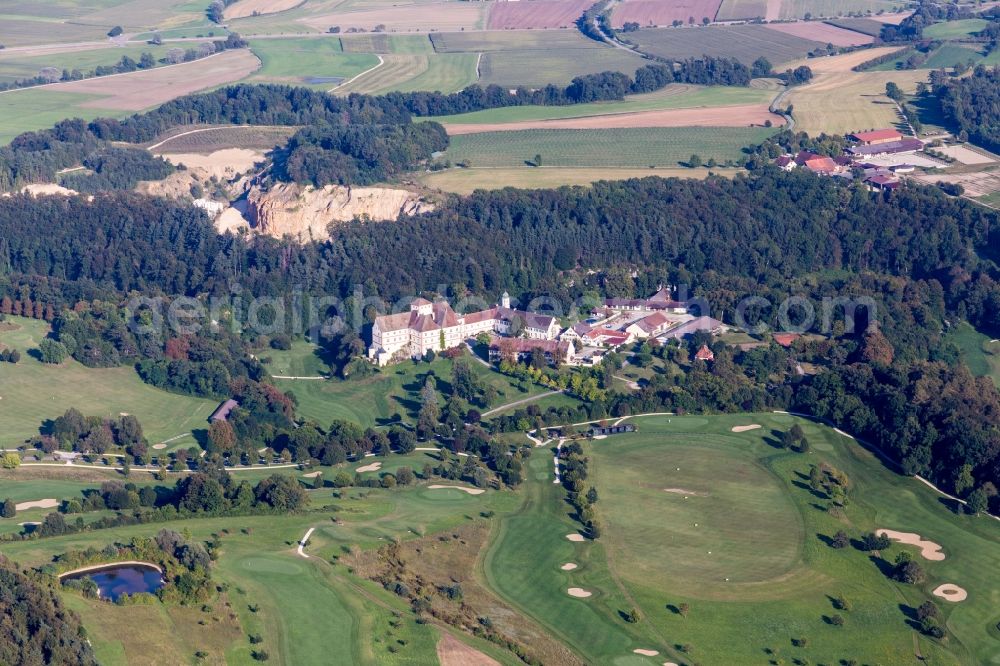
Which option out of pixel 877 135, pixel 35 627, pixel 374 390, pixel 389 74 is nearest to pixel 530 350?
pixel 374 390

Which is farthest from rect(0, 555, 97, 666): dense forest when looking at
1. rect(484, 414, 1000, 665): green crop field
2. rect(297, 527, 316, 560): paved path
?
rect(484, 414, 1000, 665): green crop field

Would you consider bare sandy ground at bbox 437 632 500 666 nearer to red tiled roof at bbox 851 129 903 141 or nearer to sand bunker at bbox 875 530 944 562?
sand bunker at bbox 875 530 944 562

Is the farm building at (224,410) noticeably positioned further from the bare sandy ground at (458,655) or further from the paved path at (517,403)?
the bare sandy ground at (458,655)

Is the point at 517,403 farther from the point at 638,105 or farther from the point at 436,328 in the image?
the point at 638,105

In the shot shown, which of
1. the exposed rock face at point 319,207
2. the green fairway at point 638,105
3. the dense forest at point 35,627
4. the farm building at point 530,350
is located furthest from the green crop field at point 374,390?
the green fairway at point 638,105

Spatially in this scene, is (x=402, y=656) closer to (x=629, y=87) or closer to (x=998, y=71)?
(x=629, y=87)
